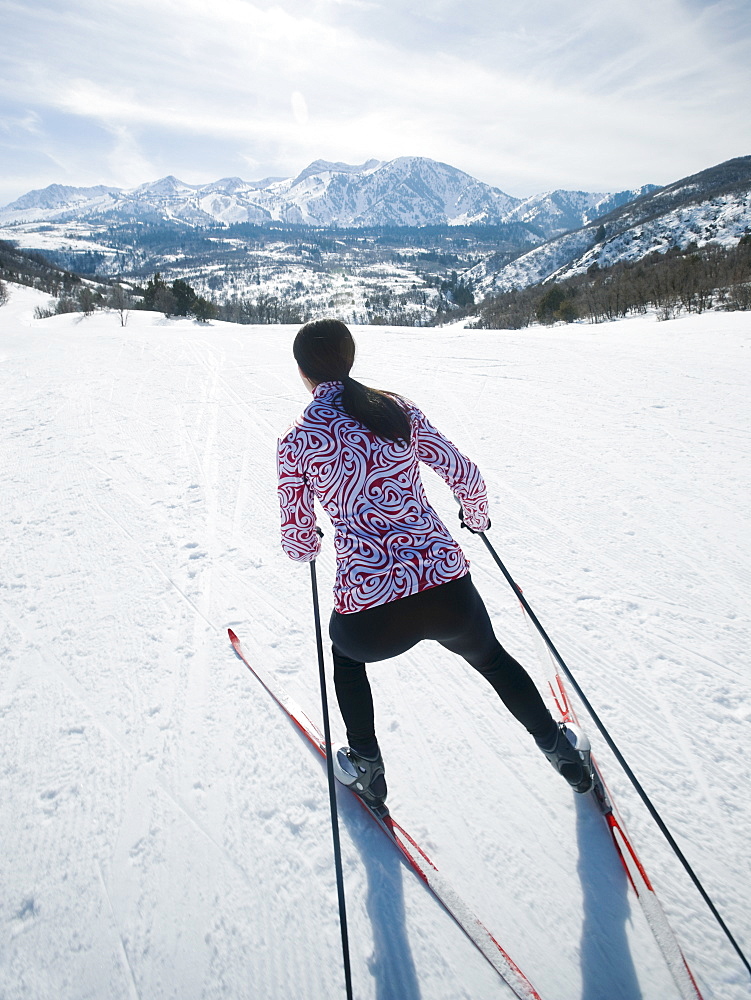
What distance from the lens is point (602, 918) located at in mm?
1754

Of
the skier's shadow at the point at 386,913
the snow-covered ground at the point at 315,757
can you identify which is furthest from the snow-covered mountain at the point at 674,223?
the skier's shadow at the point at 386,913

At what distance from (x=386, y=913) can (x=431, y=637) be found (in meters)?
1.13

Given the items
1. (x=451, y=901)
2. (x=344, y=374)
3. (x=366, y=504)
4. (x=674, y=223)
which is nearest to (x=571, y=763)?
(x=451, y=901)

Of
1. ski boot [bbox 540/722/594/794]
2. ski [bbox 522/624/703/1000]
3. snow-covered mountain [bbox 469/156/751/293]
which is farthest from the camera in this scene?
snow-covered mountain [bbox 469/156/751/293]

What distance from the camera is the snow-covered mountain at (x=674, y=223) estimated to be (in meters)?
89.3

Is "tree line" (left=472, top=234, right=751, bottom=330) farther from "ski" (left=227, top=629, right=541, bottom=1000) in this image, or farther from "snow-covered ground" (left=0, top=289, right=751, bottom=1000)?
"ski" (left=227, top=629, right=541, bottom=1000)

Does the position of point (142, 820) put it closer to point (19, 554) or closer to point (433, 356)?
point (19, 554)

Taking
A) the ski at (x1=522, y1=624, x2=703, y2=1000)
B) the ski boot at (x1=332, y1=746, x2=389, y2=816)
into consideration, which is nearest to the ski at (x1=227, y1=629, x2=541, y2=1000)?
the ski boot at (x1=332, y1=746, x2=389, y2=816)

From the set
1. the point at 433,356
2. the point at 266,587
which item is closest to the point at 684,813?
the point at 266,587

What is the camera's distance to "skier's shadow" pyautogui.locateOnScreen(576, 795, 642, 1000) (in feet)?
5.27

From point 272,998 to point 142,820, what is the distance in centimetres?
91

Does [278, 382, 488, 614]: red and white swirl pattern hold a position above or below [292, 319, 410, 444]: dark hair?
below

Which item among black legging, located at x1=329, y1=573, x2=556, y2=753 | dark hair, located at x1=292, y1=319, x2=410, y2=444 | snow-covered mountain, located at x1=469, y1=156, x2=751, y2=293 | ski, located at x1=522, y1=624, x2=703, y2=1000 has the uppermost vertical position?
snow-covered mountain, located at x1=469, y1=156, x2=751, y2=293

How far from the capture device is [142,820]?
6.98 ft
